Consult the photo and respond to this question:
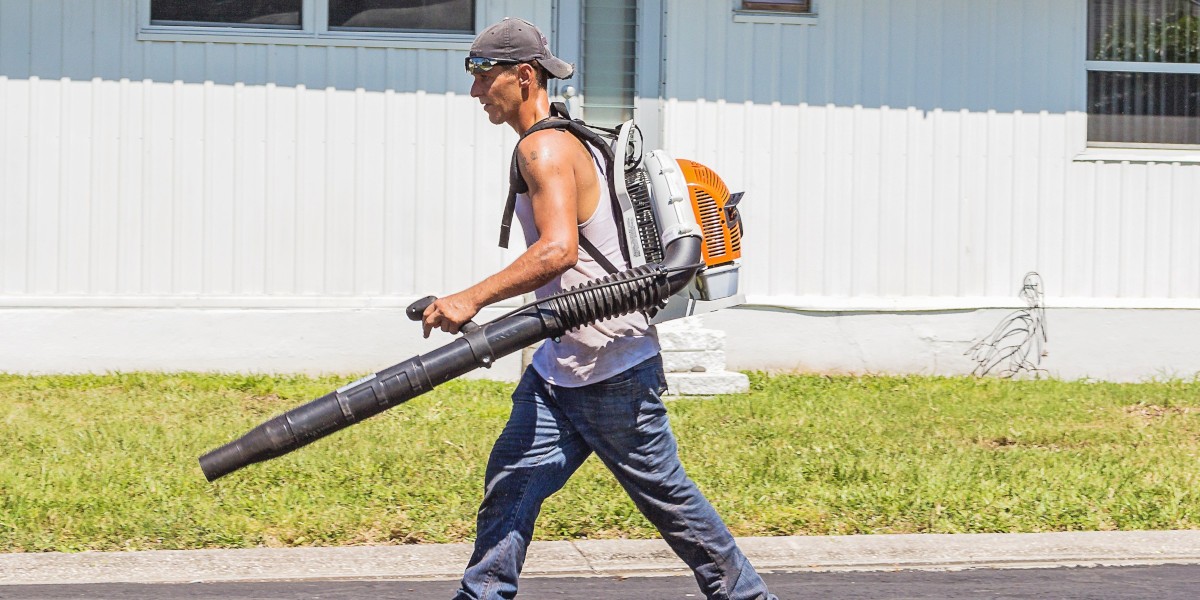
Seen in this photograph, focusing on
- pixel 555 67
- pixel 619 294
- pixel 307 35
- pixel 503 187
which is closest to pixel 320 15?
pixel 307 35

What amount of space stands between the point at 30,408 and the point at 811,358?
5479mm

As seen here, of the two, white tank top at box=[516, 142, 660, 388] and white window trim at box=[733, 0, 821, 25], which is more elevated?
white window trim at box=[733, 0, 821, 25]

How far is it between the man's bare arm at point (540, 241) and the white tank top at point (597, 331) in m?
0.15

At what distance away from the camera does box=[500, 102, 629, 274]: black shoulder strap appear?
3.98 meters

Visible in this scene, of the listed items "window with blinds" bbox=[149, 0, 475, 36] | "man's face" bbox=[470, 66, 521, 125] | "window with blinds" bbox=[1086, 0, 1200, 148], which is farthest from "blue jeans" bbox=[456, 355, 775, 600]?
"window with blinds" bbox=[1086, 0, 1200, 148]

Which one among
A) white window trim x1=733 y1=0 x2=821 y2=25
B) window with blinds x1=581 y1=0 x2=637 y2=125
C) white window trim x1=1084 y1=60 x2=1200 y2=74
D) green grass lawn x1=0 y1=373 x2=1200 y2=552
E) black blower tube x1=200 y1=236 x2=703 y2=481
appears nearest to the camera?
black blower tube x1=200 y1=236 x2=703 y2=481

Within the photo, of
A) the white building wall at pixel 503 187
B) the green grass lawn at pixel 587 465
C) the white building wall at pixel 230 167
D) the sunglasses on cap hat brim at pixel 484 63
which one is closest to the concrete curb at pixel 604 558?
the green grass lawn at pixel 587 465

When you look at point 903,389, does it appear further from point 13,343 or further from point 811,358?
point 13,343

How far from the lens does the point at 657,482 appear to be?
411 centimetres

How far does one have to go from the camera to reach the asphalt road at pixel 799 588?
5.18m

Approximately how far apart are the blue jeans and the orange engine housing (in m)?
0.39

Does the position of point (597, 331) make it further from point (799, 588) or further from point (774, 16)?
point (774, 16)

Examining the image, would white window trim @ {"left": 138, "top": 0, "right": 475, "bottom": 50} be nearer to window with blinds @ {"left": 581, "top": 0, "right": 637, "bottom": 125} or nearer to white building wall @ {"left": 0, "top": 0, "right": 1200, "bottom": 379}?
white building wall @ {"left": 0, "top": 0, "right": 1200, "bottom": 379}

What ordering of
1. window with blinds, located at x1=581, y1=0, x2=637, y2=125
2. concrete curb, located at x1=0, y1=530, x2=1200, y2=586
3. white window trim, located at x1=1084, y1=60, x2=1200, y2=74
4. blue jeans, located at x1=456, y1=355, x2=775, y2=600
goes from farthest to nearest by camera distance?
white window trim, located at x1=1084, y1=60, x2=1200, y2=74 < window with blinds, located at x1=581, y1=0, x2=637, y2=125 < concrete curb, located at x1=0, y1=530, x2=1200, y2=586 < blue jeans, located at x1=456, y1=355, x2=775, y2=600
